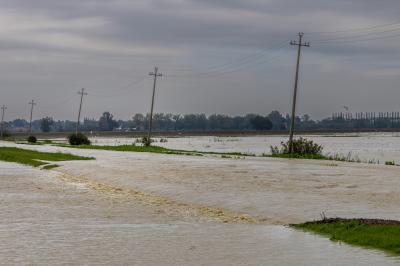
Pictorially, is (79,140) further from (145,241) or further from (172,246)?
(172,246)

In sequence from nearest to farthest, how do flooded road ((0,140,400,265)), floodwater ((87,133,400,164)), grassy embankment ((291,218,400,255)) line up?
flooded road ((0,140,400,265))
grassy embankment ((291,218,400,255))
floodwater ((87,133,400,164))

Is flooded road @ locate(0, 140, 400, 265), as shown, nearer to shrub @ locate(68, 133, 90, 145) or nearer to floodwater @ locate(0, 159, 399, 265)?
floodwater @ locate(0, 159, 399, 265)

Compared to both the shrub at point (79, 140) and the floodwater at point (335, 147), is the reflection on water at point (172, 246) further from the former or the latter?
the shrub at point (79, 140)

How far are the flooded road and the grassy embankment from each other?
38 cm

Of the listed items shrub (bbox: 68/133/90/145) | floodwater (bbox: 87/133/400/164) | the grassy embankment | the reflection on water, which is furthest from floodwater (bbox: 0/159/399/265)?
shrub (bbox: 68/133/90/145)

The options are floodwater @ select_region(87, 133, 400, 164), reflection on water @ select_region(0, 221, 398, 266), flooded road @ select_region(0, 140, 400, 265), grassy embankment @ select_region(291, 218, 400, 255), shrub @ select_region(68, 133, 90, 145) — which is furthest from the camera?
shrub @ select_region(68, 133, 90, 145)

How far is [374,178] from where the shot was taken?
103 ft

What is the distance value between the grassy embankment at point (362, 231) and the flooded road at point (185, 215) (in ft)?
1.25

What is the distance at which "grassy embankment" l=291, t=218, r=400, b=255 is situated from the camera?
13.3 m

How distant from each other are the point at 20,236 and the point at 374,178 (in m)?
19.9

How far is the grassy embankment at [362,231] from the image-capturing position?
43.6ft

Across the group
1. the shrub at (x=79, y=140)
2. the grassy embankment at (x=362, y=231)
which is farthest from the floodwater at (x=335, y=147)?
the grassy embankment at (x=362, y=231)

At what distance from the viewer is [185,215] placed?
19219mm

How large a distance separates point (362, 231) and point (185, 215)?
597 centimetres
